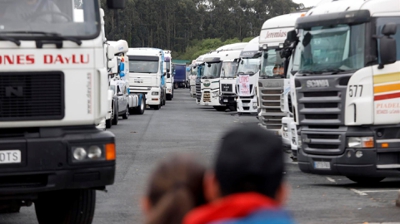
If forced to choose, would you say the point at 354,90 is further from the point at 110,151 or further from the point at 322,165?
the point at 110,151

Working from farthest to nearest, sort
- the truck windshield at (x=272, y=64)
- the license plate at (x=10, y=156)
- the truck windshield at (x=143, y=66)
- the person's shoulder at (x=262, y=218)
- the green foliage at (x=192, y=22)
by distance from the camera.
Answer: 1. the green foliage at (x=192, y=22)
2. the truck windshield at (x=143, y=66)
3. the truck windshield at (x=272, y=64)
4. the license plate at (x=10, y=156)
5. the person's shoulder at (x=262, y=218)

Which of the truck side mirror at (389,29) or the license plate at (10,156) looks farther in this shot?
the truck side mirror at (389,29)

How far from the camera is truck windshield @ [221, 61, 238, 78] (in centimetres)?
4028

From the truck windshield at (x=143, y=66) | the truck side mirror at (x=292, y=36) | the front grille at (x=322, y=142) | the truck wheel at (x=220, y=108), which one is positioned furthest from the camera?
the truck wheel at (x=220, y=108)

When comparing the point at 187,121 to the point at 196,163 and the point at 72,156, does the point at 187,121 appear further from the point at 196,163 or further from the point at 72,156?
the point at 196,163

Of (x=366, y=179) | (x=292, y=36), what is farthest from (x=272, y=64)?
(x=366, y=179)

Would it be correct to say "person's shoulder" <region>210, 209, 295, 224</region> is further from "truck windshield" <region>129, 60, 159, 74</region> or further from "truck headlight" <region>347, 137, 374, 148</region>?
"truck windshield" <region>129, 60, 159, 74</region>

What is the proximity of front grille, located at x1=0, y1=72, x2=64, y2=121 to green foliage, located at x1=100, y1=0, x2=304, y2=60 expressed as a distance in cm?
10476

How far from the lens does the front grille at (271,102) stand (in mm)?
20125

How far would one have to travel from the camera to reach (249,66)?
32.7 meters

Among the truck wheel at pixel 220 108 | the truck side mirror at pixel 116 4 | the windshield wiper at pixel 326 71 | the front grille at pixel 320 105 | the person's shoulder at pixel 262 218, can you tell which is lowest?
the truck wheel at pixel 220 108

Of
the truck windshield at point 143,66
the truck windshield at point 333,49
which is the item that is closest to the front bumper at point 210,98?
the truck windshield at point 143,66

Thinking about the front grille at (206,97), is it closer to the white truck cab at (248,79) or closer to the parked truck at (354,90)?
the white truck cab at (248,79)

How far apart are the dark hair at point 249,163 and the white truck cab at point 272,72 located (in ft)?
56.5
